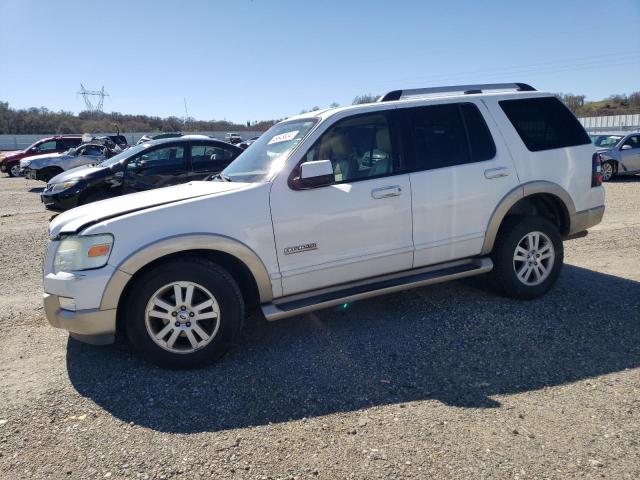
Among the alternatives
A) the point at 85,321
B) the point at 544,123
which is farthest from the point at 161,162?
the point at 544,123

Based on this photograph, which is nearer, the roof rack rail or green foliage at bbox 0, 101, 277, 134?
the roof rack rail

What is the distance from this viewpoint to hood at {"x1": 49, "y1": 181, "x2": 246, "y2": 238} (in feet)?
11.5

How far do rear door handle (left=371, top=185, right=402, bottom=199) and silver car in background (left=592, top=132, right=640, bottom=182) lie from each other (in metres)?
13.9

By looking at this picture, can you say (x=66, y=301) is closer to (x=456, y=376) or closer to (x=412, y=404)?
(x=412, y=404)

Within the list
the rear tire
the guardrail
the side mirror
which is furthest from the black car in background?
the guardrail

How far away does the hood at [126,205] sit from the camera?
3.51 meters

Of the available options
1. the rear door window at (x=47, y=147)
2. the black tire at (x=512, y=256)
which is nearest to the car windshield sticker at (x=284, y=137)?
the black tire at (x=512, y=256)

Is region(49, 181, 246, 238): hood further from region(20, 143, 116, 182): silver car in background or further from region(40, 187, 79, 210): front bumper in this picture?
region(20, 143, 116, 182): silver car in background

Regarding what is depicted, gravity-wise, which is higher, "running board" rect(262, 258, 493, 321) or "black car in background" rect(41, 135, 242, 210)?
"black car in background" rect(41, 135, 242, 210)

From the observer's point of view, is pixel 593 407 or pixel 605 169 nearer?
pixel 593 407

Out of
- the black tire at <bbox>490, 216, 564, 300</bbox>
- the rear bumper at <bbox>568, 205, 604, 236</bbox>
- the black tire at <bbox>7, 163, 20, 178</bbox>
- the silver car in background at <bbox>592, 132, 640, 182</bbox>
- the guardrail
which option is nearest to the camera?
the black tire at <bbox>490, 216, 564, 300</bbox>

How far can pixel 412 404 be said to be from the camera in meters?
3.07

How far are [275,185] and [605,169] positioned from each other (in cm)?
1523

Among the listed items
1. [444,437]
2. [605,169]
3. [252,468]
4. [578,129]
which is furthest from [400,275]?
[605,169]
